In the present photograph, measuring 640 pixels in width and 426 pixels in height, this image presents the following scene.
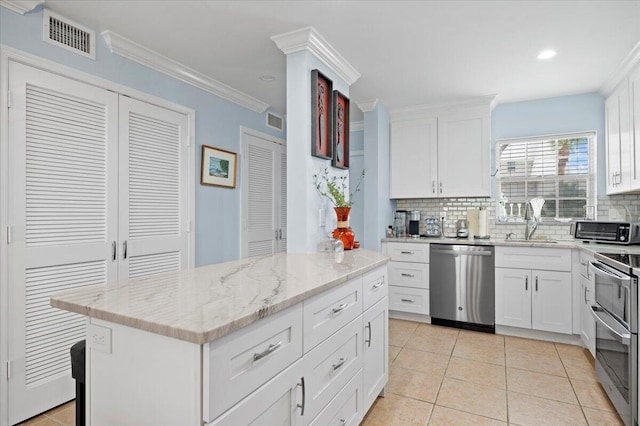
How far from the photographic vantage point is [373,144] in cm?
408

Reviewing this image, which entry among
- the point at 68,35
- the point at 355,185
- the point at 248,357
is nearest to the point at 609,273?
the point at 248,357

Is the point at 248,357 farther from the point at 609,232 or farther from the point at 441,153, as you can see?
the point at 441,153

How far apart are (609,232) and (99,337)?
3846mm

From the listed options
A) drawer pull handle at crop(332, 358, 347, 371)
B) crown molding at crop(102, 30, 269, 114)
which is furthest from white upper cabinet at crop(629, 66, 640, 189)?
crown molding at crop(102, 30, 269, 114)

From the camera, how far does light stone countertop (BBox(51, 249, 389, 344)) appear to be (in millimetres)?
970

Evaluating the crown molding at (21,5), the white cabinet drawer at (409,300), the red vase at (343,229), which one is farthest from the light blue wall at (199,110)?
the white cabinet drawer at (409,300)

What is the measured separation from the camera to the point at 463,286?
3.68 meters

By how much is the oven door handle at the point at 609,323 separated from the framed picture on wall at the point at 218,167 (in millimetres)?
3263

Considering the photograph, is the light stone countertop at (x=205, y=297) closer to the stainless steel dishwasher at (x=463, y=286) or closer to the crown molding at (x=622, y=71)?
the stainless steel dishwasher at (x=463, y=286)

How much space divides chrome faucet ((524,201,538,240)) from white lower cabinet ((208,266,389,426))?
2338mm

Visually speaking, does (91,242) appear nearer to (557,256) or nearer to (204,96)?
(204,96)

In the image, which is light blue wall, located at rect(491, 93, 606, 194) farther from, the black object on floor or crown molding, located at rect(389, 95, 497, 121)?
the black object on floor

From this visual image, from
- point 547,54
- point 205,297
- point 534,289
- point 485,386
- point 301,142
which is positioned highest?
point 547,54

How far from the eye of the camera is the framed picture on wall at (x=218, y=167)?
3.41 meters
